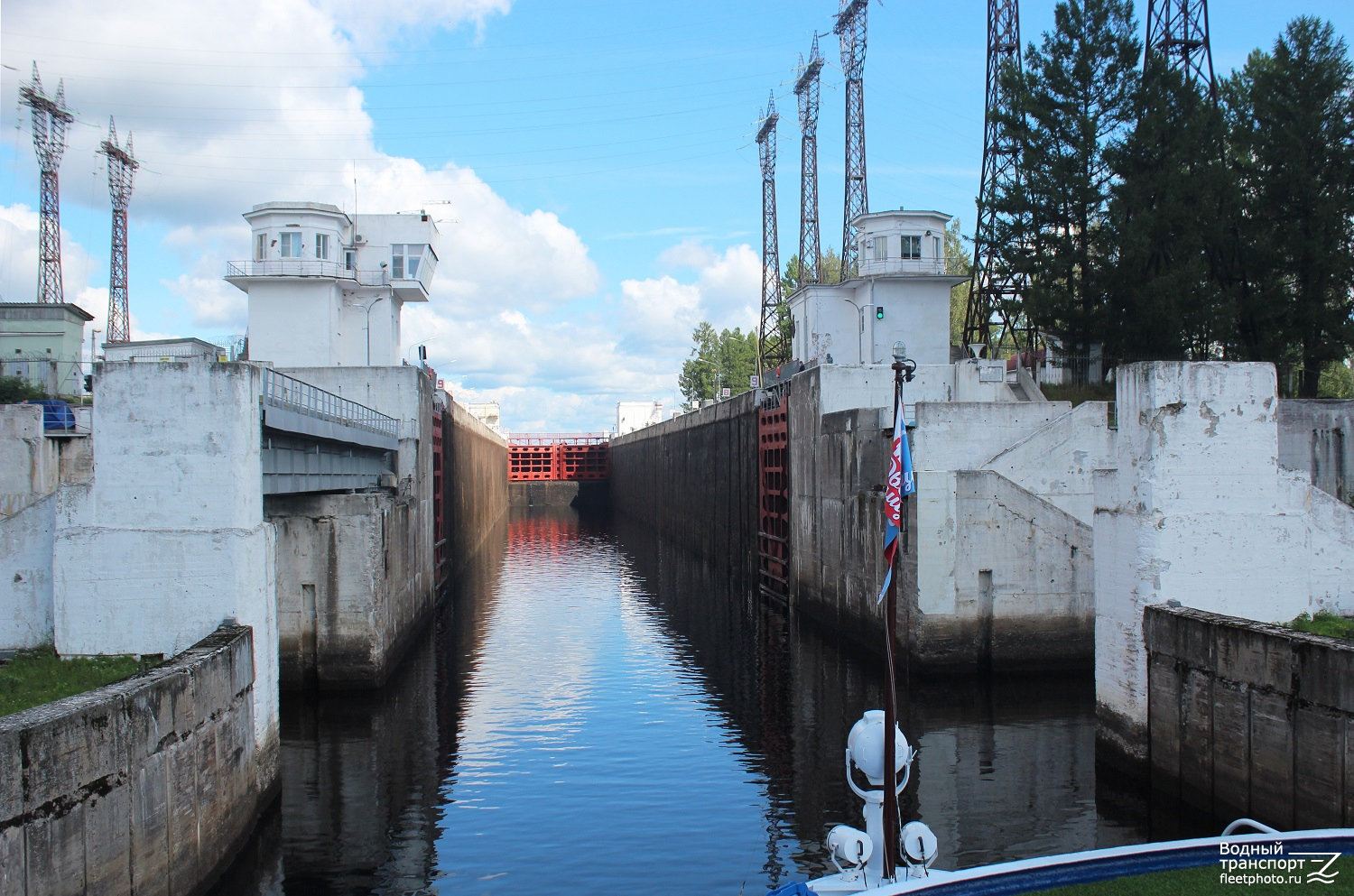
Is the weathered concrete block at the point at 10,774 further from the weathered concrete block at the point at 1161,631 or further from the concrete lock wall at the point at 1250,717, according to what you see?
the weathered concrete block at the point at 1161,631

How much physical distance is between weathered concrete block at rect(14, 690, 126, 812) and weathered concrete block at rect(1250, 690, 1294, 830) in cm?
1112

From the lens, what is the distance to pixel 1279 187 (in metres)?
32.2

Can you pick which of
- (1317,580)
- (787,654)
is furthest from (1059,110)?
(1317,580)

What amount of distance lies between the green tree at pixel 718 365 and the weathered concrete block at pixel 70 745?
76.9m

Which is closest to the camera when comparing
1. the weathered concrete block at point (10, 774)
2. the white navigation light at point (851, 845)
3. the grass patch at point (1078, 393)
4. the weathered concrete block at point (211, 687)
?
the weathered concrete block at point (10, 774)

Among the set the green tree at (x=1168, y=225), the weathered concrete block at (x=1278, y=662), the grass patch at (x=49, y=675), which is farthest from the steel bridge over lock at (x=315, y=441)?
the green tree at (x=1168, y=225)

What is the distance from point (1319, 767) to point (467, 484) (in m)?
40.3

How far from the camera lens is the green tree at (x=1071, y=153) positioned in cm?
3444

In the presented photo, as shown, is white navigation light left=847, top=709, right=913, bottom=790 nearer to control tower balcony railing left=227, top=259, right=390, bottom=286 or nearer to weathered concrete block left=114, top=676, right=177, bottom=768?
weathered concrete block left=114, top=676, right=177, bottom=768

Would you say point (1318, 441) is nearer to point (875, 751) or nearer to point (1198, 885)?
point (1198, 885)

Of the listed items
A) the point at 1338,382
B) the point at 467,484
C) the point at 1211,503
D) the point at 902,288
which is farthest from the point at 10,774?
the point at 1338,382

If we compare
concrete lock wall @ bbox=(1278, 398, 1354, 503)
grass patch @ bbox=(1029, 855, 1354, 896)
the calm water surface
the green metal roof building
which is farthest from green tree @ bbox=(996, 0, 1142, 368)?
the green metal roof building

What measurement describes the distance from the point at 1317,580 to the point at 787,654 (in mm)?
11864

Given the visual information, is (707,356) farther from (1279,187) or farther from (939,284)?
(1279,187)
